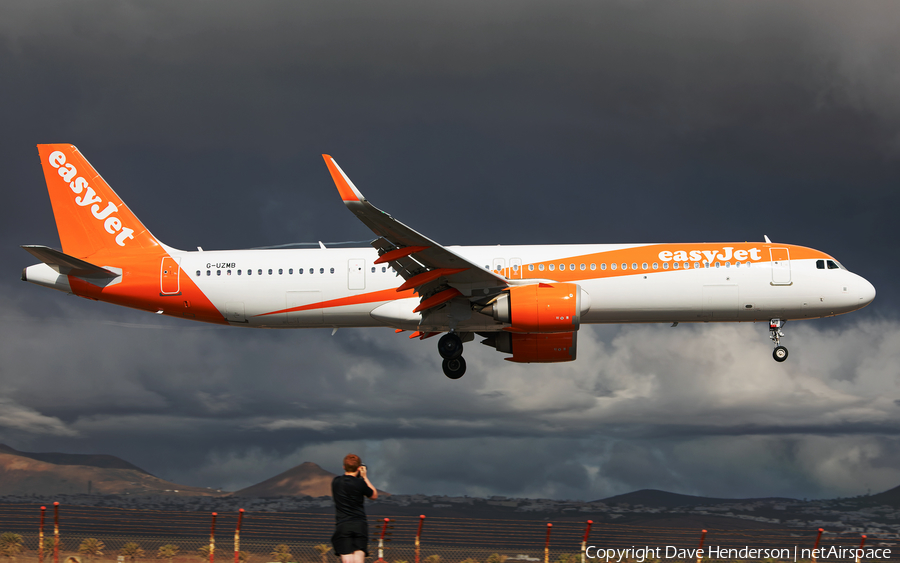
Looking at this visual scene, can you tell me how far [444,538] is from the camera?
13.9m

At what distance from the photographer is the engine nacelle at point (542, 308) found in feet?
73.8

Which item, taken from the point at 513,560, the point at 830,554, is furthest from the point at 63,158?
the point at 830,554

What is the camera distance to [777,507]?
3041 inches

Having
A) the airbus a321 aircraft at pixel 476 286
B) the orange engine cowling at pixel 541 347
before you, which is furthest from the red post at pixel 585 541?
the orange engine cowling at pixel 541 347

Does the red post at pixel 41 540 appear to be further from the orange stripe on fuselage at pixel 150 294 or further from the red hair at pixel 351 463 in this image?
the orange stripe on fuselage at pixel 150 294

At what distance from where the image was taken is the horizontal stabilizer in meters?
24.5

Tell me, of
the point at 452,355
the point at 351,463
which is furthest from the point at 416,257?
the point at 351,463

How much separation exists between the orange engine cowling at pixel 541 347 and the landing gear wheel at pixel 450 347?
111 inches

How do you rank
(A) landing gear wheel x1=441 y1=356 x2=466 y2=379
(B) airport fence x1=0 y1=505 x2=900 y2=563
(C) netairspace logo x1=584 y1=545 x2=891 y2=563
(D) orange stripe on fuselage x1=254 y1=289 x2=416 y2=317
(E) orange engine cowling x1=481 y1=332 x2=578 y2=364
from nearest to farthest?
(B) airport fence x1=0 y1=505 x2=900 y2=563 → (C) netairspace logo x1=584 y1=545 x2=891 y2=563 → (D) orange stripe on fuselage x1=254 y1=289 x2=416 y2=317 → (A) landing gear wheel x1=441 y1=356 x2=466 y2=379 → (E) orange engine cowling x1=481 y1=332 x2=578 y2=364

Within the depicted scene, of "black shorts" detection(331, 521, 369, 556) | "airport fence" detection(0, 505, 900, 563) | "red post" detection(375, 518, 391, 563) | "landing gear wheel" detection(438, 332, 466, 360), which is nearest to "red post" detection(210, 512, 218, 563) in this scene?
"airport fence" detection(0, 505, 900, 563)

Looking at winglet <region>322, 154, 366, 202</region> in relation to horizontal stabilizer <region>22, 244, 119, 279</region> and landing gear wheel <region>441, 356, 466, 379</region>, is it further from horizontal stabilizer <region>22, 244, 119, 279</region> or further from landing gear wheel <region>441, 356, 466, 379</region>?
horizontal stabilizer <region>22, 244, 119, 279</region>

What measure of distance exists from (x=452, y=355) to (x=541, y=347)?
397 cm

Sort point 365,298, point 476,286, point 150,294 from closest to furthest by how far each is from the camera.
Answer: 1. point 476,286
2. point 365,298
3. point 150,294

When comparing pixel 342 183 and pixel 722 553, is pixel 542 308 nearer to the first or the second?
pixel 342 183
